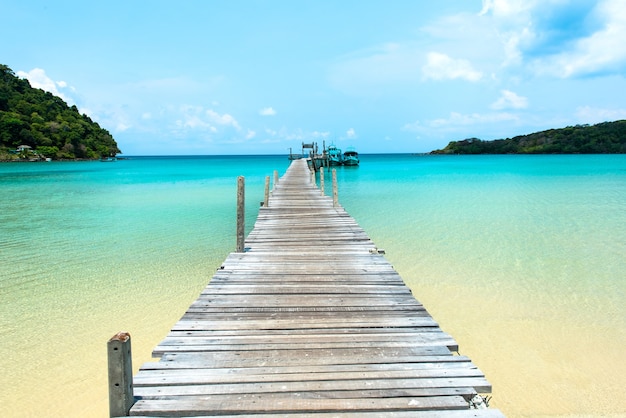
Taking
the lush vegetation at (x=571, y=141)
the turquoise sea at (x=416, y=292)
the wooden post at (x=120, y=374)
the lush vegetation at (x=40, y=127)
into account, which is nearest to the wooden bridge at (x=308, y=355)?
the wooden post at (x=120, y=374)

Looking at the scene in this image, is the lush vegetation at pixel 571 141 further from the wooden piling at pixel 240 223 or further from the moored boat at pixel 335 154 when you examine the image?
the wooden piling at pixel 240 223

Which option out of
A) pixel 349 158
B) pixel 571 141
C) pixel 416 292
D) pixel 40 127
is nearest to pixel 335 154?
pixel 349 158

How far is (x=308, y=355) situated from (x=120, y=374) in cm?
158

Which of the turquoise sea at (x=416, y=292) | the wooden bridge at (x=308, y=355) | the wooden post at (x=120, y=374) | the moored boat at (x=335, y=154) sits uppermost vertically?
the moored boat at (x=335, y=154)

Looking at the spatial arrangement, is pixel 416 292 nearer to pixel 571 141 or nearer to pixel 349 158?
pixel 349 158

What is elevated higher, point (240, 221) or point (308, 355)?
point (240, 221)

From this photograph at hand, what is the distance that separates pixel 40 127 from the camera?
86.1 meters

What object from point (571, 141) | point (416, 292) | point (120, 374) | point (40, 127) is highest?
point (571, 141)

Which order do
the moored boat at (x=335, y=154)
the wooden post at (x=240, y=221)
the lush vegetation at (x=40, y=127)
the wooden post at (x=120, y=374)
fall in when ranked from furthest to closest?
the lush vegetation at (x=40, y=127) < the moored boat at (x=335, y=154) < the wooden post at (x=240, y=221) < the wooden post at (x=120, y=374)

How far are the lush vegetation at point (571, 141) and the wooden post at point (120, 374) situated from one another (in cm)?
14240

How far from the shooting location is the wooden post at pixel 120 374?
8.82 ft

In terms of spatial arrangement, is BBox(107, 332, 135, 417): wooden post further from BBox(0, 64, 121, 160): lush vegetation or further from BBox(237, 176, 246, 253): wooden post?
BBox(0, 64, 121, 160): lush vegetation

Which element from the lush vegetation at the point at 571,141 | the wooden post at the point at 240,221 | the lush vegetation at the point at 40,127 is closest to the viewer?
the wooden post at the point at 240,221

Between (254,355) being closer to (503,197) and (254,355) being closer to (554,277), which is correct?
(554,277)
